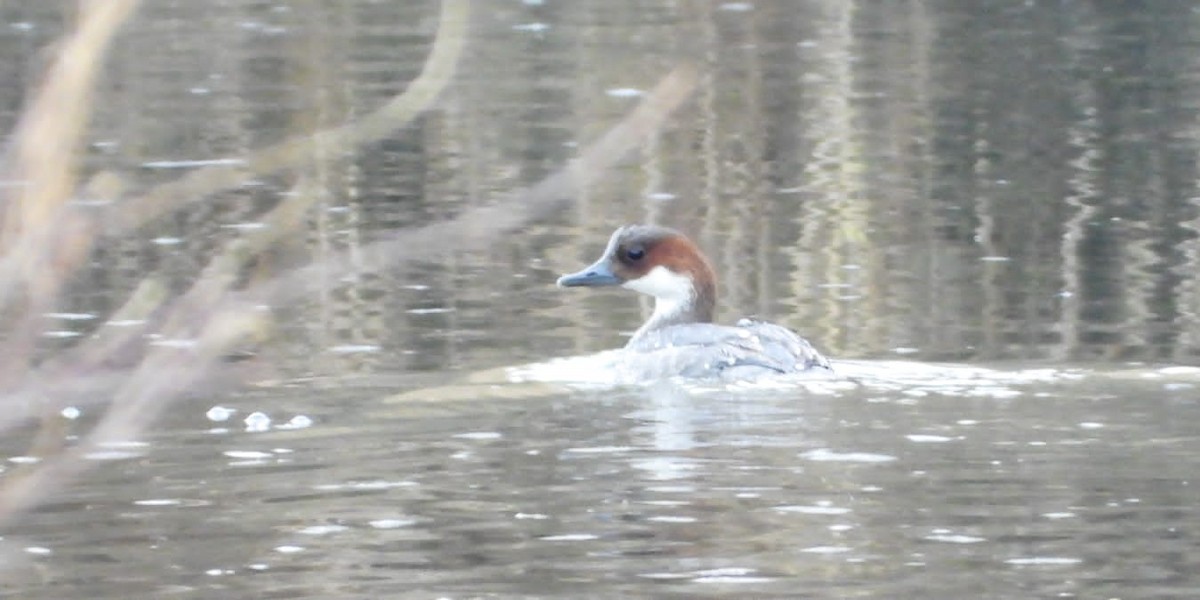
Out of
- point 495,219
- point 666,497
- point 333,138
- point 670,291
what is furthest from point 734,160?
point 495,219

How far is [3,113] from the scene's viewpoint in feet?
64.1

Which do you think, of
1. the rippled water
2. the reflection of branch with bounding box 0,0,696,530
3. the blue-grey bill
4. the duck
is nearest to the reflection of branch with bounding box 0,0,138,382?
the reflection of branch with bounding box 0,0,696,530

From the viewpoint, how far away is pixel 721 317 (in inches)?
484

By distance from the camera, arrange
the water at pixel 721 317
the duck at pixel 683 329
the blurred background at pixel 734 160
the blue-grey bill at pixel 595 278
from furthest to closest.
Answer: the blurred background at pixel 734 160 < the blue-grey bill at pixel 595 278 < the duck at pixel 683 329 < the water at pixel 721 317

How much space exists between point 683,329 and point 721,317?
1948 millimetres

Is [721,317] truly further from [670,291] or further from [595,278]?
[595,278]

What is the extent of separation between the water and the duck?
248 mm

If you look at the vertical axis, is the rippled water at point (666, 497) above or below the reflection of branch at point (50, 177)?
below

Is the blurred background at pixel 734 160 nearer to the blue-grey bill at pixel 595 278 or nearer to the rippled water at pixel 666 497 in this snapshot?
the blue-grey bill at pixel 595 278

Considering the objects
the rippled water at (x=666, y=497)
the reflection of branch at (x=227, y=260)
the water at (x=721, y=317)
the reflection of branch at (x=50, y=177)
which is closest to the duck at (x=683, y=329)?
the water at (x=721, y=317)

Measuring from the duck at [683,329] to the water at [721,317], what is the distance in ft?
0.82

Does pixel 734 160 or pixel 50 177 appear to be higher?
pixel 50 177

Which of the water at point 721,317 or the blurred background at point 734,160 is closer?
the water at point 721,317

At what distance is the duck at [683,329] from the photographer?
31.9 ft
